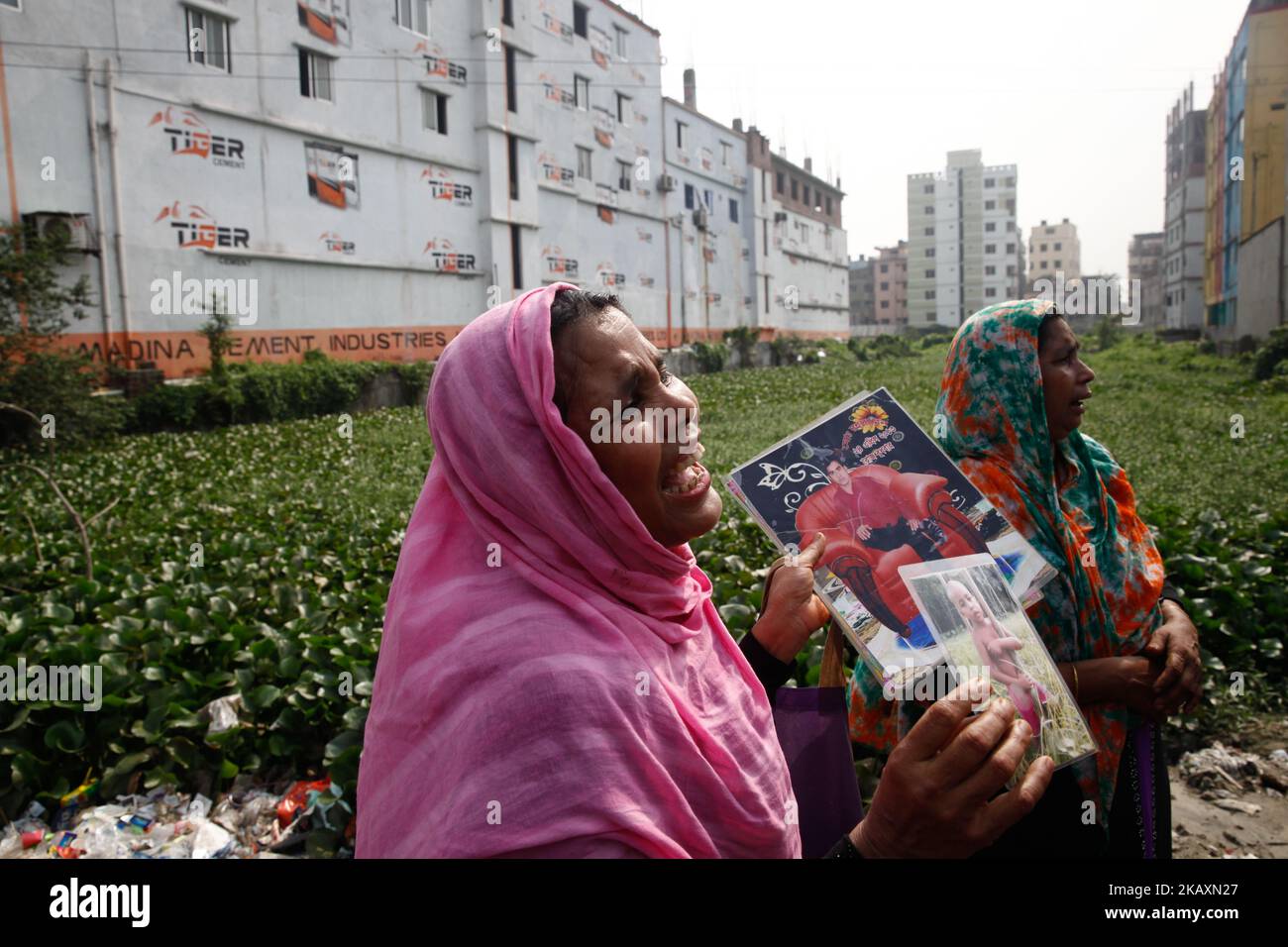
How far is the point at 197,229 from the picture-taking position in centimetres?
1753

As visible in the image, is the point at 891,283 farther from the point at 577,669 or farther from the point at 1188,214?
the point at 577,669

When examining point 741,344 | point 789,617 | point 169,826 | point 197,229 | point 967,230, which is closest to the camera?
point 789,617

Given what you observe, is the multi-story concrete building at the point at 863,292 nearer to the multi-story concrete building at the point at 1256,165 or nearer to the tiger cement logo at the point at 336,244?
the multi-story concrete building at the point at 1256,165

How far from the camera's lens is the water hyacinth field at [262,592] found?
346 cm

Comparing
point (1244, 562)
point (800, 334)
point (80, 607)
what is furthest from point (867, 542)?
point (800, 334)

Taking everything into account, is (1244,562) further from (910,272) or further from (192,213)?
(910,272)

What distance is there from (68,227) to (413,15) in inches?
454

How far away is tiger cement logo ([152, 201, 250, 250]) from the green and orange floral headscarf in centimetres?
1829

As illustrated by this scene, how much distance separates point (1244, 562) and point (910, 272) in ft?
201

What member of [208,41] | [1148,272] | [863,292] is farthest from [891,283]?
[208,41]

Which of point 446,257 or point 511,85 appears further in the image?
point 511,85

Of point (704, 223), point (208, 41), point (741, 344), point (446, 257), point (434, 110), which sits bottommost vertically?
point (741, 344)

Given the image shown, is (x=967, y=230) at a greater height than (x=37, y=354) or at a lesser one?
greater

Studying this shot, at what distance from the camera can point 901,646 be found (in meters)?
1.48
